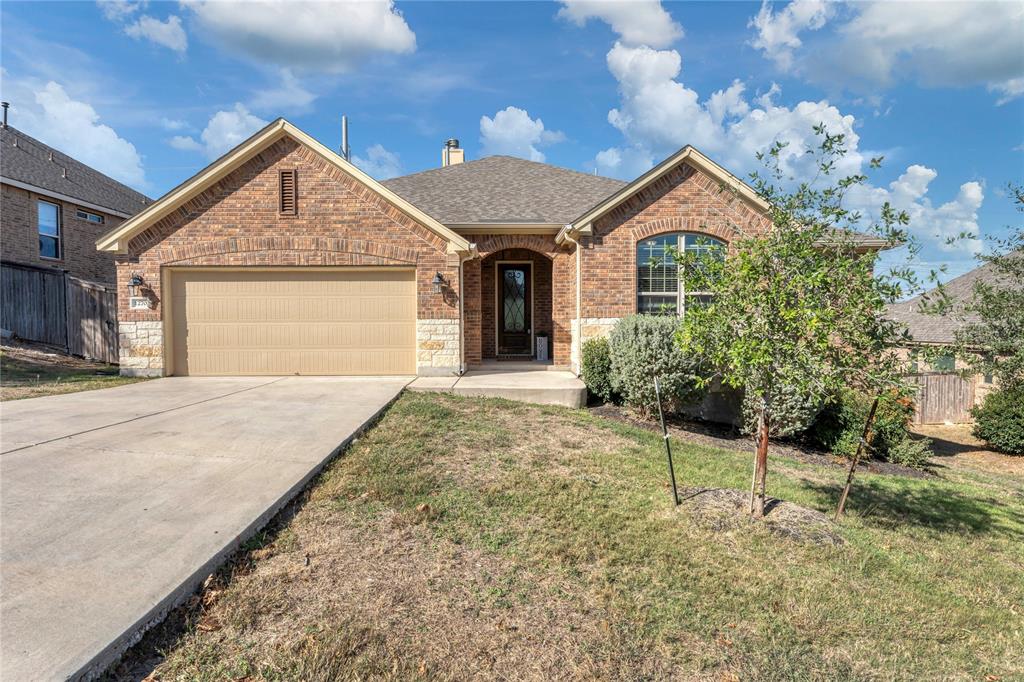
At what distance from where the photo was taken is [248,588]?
132 inches

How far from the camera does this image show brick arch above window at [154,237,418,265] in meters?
11.4

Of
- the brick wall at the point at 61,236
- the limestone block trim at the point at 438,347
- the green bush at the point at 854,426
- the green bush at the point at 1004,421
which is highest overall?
the brick wall at the point at 61,236

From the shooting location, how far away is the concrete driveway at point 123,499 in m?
2.77

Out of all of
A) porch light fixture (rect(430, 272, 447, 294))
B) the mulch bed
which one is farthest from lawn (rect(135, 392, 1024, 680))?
porch light fixture (rect(430, 272, 447, 294))

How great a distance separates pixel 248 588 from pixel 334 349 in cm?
874

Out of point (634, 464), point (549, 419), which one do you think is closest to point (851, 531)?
point (634, 464)

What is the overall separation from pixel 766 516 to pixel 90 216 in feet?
73.1

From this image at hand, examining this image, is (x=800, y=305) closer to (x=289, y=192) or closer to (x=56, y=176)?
(x=289, y=192)

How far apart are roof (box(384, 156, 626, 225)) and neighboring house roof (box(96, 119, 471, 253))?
1.28m

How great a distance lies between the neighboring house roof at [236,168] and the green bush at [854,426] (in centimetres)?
757

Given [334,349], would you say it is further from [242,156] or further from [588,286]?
[588,286]

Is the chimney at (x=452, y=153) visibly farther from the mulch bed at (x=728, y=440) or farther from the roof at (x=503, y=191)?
the mulch bed at (x=728, y=440)

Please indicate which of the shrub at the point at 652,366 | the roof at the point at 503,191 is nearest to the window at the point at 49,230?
the roof at the point at 503,191

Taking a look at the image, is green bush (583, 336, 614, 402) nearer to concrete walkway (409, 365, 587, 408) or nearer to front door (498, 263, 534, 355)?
concrete walkway (409, 365, 587, 408)
